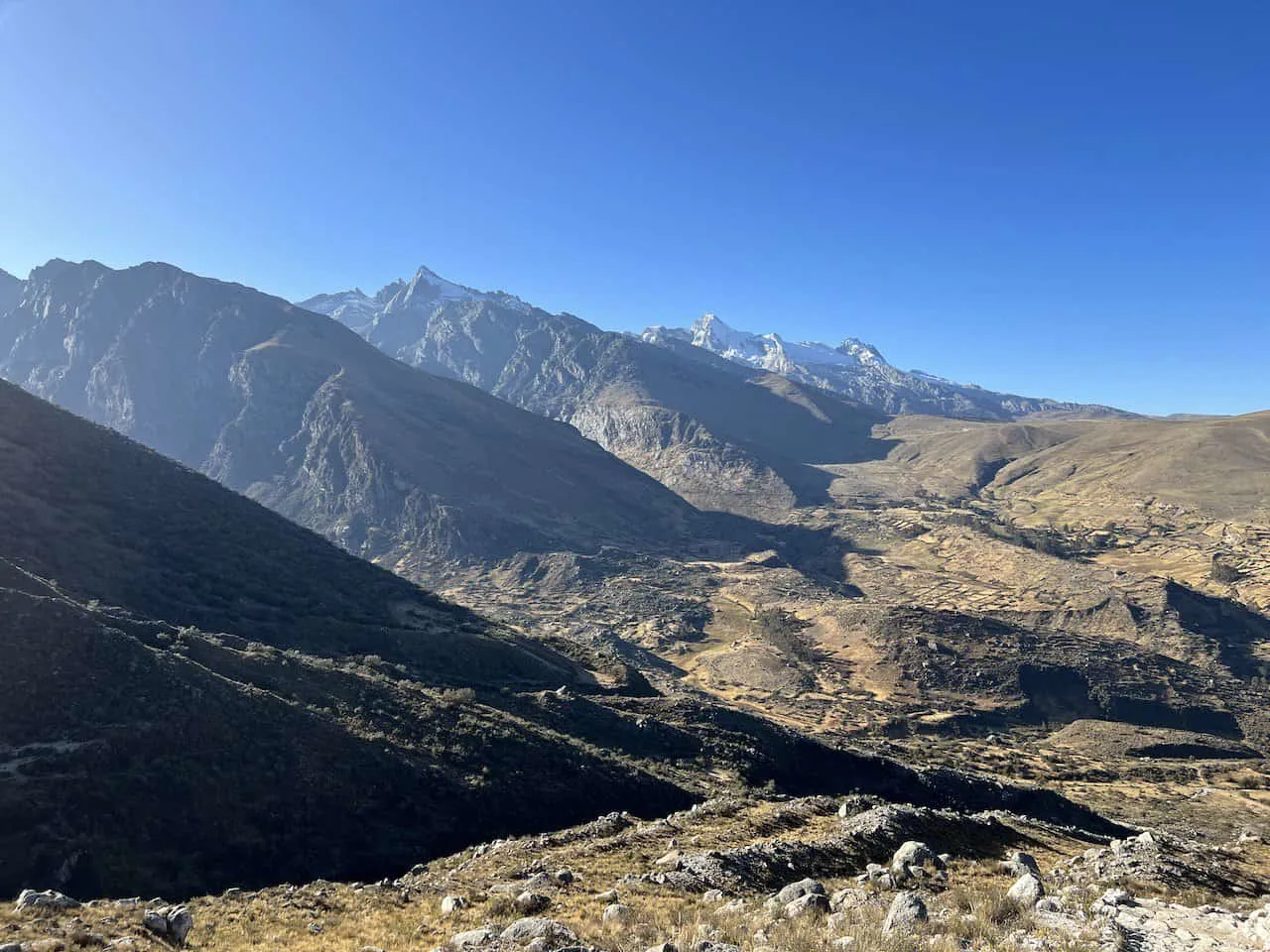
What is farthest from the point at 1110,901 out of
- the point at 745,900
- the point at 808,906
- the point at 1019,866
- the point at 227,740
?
the point at 227,740

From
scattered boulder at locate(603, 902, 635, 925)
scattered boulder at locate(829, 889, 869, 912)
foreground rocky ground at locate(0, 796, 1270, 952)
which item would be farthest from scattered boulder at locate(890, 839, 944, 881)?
scattered boulder at locate(603, 902, 635, 925)

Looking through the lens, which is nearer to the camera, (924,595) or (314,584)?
(314,584)

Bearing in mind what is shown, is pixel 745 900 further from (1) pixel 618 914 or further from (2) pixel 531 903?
(2) pixel 531 903

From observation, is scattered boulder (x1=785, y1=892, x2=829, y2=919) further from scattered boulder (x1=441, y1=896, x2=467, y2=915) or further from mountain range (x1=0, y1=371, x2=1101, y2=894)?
mountain range (x1=0, y1=371, x2=1101, y2=894)

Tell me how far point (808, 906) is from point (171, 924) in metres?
15.6

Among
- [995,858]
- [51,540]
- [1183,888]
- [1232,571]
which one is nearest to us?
[1183,888]

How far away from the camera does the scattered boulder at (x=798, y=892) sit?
17.1 metres

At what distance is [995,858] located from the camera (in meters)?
25.0

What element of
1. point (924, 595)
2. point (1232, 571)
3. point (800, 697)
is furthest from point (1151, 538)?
point (800, 697)

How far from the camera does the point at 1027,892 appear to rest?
16.2 metres

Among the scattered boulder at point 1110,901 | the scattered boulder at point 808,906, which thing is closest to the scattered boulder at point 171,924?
the scattered boulder at point 808,906

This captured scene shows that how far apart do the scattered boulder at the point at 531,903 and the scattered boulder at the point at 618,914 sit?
6.61ft

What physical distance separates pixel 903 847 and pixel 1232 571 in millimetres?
180846

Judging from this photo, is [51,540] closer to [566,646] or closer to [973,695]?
[566,646]
